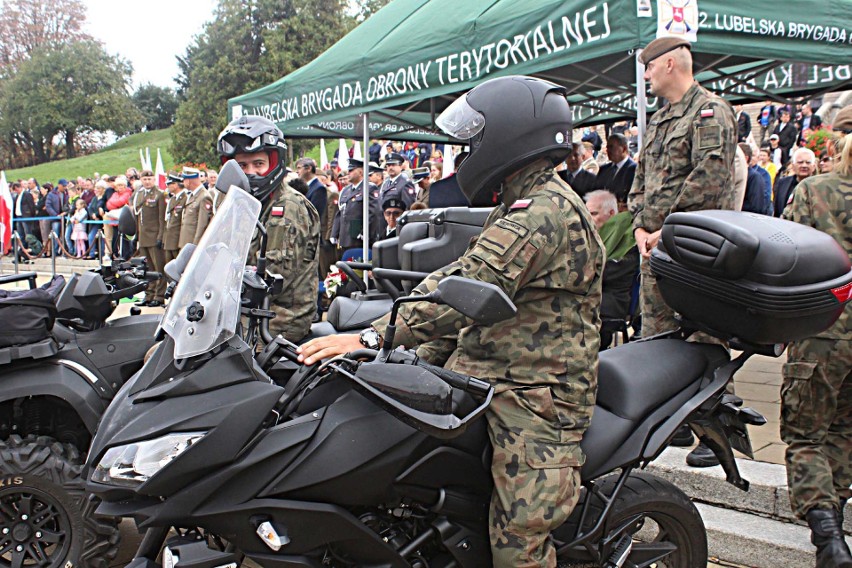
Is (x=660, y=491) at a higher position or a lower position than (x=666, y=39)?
lower

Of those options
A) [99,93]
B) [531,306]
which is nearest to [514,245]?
[531,306]

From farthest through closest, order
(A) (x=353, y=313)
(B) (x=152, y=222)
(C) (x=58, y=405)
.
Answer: (B) (x=152, y=222), (A) (x=353, y=313), (C) (x=58, y=405)

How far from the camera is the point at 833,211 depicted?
3143 millimetres

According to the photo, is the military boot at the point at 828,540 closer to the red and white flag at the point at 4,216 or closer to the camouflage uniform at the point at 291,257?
the camouflage uniform at the point at 291,257

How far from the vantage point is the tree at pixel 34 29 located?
59.2 meters

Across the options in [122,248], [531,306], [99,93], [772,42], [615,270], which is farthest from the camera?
[99,93]

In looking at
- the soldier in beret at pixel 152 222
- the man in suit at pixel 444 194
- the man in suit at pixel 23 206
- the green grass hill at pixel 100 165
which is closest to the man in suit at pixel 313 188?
the soldier in beret at pixel 152 222

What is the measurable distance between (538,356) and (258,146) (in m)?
2.19

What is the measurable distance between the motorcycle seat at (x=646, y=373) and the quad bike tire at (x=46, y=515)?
2.15 metres

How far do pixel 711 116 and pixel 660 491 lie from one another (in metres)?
2.22

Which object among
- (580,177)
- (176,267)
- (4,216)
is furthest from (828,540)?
(4,216)

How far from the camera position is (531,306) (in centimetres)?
232

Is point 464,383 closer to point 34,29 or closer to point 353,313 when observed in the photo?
point 353,313

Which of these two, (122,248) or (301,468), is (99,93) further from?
(301,468)
